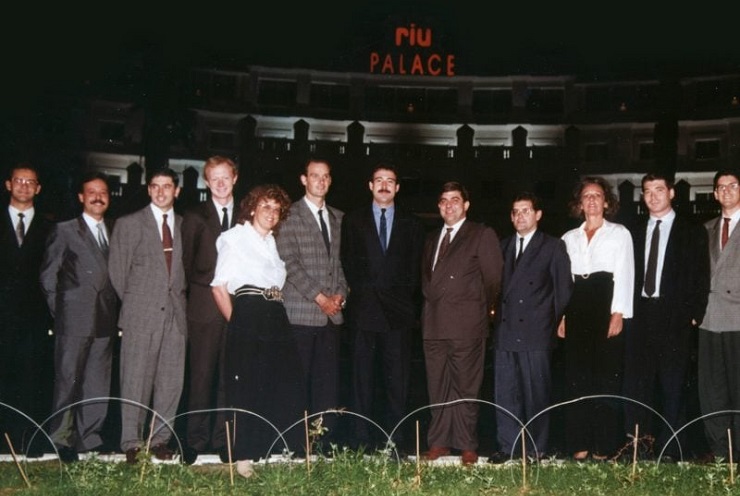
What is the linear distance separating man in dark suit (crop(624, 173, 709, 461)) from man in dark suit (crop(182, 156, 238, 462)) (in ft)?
13.0

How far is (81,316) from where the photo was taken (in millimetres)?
7031

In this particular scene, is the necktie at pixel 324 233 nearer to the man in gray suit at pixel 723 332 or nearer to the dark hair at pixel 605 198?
the dark hair at pixel 605 198

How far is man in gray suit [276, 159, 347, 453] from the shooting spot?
23.8 ft

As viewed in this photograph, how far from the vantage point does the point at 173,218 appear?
23.8 feet

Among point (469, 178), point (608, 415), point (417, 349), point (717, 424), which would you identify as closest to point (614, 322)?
point (608, 415)

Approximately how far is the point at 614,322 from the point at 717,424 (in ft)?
4.47

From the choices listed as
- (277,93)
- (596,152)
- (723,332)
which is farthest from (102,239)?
(596,152)

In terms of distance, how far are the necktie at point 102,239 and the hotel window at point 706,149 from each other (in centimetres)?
5185

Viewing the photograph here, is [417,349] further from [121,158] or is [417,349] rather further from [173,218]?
[121,158]

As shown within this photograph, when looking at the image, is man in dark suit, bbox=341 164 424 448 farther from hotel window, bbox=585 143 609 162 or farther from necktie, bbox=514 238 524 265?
hotel window, bbox=585 143 609 162

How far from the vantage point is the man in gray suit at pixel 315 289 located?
7.24m

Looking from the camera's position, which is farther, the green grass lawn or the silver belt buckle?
the silver belt buckle

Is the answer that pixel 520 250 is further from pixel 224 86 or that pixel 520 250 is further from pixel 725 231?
pixel 224 86

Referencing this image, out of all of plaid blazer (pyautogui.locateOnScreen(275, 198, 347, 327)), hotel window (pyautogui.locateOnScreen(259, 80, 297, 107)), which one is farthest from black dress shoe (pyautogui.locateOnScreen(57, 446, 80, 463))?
hotel window (pyautogui.locateOnScreen(259, 80, 297, 107))
